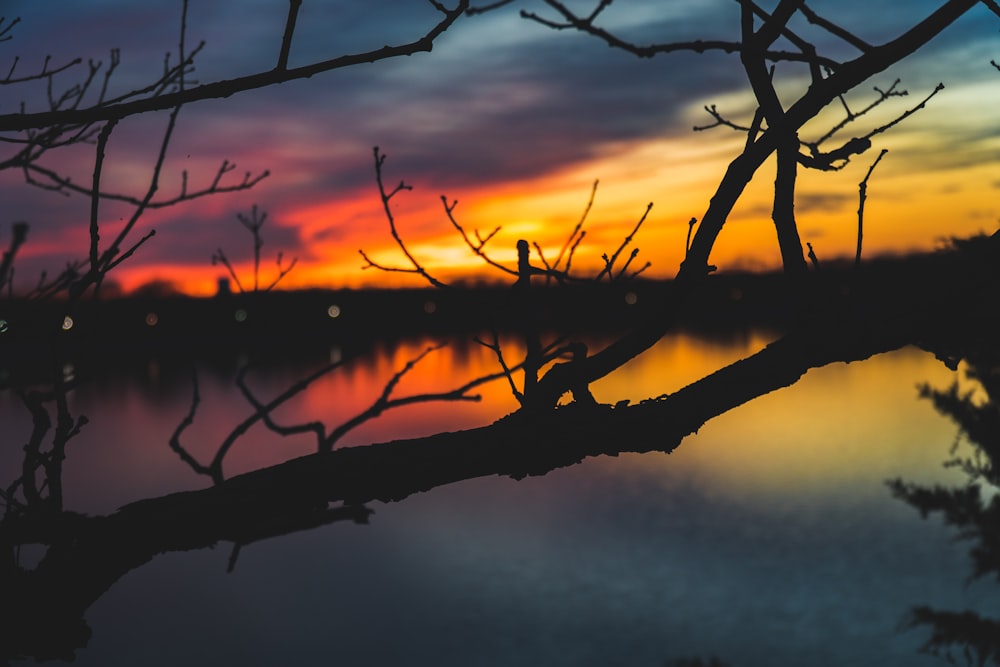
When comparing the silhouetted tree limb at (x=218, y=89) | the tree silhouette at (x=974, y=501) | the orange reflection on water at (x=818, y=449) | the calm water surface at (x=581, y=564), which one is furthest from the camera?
the orange reflection on water at (x=818, y=449)

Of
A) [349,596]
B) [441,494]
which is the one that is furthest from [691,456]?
[349,596]

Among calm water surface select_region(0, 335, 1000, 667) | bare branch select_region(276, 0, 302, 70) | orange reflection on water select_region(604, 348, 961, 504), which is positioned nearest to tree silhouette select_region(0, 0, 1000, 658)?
bare branch select_region(276, 0, 302, 70)

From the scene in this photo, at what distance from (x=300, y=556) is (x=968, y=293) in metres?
71.6

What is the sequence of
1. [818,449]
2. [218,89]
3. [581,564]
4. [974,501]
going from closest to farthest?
[218,89] → [974,501] → [581,564] → [818,449]

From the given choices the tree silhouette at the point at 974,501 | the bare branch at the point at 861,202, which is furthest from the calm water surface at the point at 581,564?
the bare branch at the point at 861,202

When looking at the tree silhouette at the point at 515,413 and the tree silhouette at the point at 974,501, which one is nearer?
the tree silhouette at the point at 515,413

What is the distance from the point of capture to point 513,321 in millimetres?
3748

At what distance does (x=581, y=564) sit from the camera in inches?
2532

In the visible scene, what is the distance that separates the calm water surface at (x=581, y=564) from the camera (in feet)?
183

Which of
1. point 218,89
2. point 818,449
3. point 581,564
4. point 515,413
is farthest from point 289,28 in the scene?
point 818,449

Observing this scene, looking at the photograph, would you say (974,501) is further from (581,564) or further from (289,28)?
(581,564)

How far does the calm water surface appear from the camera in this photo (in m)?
55.8

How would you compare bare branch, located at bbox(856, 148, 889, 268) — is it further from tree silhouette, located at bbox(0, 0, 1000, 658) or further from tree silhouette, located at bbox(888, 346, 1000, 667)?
tree silhouette, located at bbox(888, 346, 1000, 667)

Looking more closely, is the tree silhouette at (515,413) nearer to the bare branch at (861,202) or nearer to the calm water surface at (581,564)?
the bare branch at (861,202)
